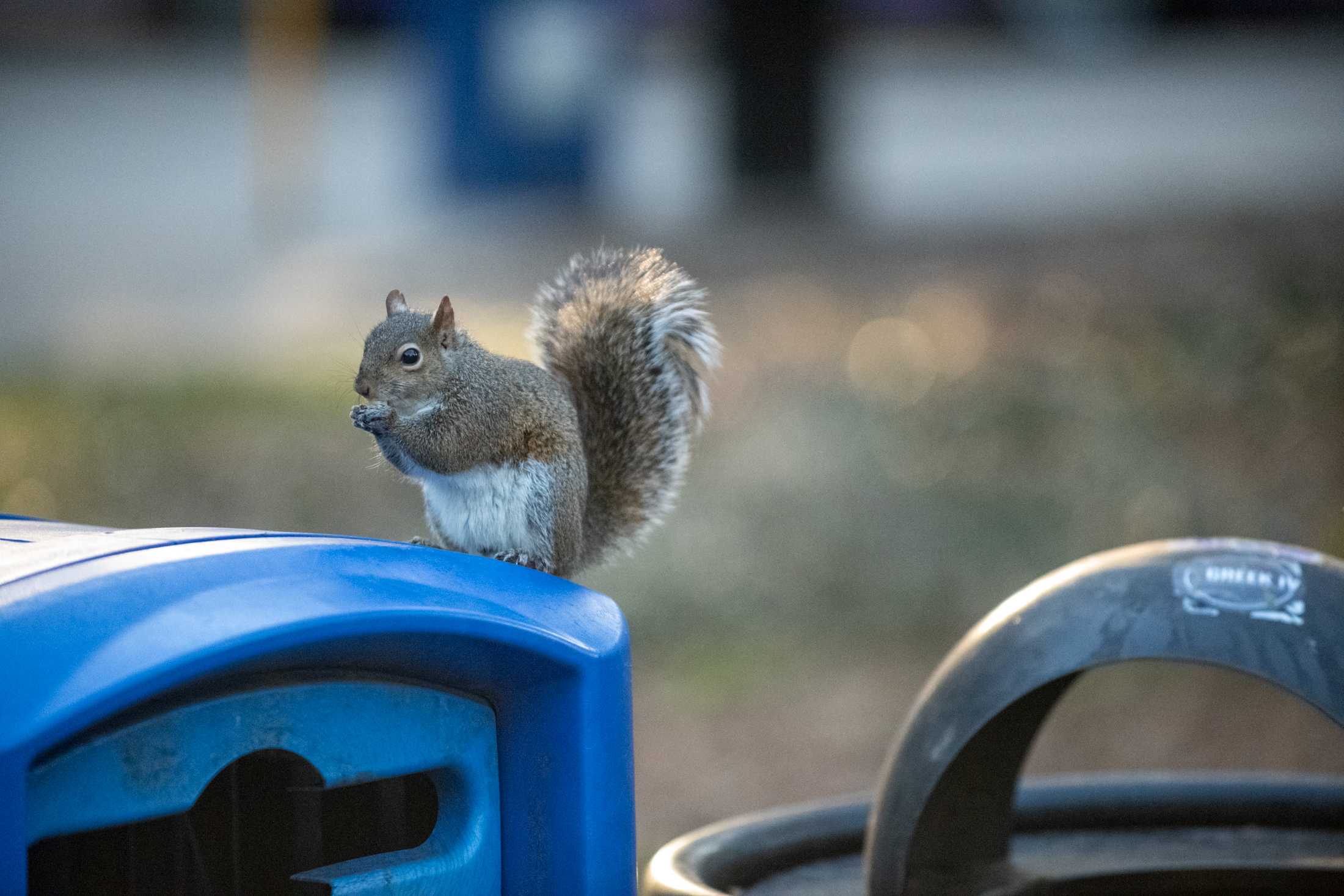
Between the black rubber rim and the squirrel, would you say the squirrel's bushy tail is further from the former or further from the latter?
the black rubber rim

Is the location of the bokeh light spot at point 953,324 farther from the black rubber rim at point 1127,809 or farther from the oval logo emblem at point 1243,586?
the oval logo emblem at point 1243,586

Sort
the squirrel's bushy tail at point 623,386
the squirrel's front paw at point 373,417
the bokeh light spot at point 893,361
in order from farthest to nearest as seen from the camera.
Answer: the bokeh light spot at point 893,361
the squirrel's bushy tail at point 623,386
the squirrel's front paw at point 373,417

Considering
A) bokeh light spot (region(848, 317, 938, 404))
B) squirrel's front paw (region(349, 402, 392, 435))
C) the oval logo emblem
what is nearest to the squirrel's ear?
squirrel's front paw (region(349, 402, 392, 435))

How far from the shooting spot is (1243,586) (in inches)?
61.7

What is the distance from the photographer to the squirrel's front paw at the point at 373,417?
1686mm

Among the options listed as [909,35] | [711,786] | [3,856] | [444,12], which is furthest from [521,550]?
[909,35]

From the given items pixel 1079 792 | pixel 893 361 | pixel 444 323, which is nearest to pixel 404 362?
pixel 444 323

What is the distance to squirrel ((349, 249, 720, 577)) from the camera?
174 cm

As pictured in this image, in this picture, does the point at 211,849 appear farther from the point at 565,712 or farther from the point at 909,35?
the point at 909,35

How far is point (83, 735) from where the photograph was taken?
1153 mm

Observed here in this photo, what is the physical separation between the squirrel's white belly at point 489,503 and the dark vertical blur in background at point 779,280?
19 centimetres

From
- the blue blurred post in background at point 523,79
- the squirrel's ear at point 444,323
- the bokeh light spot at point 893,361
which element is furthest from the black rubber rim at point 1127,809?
the blue blurred post in background at point 523,79

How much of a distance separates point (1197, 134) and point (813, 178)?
5.60m

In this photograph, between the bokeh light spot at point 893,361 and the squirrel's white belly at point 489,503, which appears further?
the bokeh light spot at point 893,361
